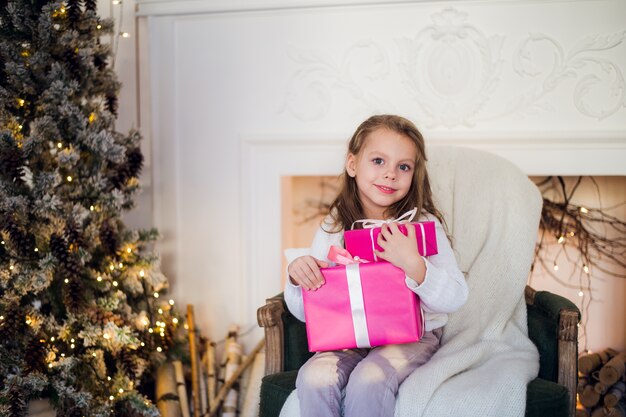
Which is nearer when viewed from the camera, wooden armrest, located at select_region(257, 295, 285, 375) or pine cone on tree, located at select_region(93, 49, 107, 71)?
wooden armrest, located at select_region(257, 295, 285, 375)

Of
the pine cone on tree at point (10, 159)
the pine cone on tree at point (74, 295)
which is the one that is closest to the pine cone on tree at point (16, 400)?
the pine cone on tree at point (74, 295)

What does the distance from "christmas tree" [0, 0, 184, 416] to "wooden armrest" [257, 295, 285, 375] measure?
617mm

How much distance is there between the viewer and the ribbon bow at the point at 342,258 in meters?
1.60

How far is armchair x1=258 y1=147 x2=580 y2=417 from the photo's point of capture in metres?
1.64

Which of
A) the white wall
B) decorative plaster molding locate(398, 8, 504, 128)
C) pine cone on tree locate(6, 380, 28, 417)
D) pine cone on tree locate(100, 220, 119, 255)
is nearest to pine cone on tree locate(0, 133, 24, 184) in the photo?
pine cone on tree locate(100, 220, 119, 255)

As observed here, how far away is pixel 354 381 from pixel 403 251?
354 millimetres

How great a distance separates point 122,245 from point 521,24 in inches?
71.2

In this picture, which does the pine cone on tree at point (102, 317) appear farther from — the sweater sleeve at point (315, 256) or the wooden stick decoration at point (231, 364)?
the sweater sleeve at point (315, 256)

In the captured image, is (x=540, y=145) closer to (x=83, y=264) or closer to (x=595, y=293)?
(x=595, y=293)

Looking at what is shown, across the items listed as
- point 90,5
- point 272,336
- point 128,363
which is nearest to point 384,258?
point 272,336

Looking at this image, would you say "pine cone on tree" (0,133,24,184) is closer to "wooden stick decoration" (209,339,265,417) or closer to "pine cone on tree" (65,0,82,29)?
"pine cone on tree" (65,0,82,29)

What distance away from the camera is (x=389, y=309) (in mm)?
1558

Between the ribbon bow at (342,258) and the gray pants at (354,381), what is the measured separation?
0.26 meters

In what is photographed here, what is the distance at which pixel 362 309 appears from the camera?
1.56 meters
